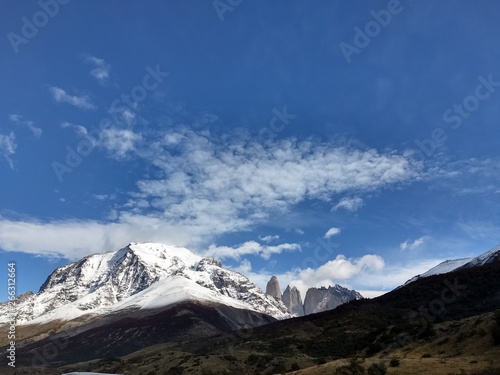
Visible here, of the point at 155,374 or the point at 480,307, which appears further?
the point at 480,307

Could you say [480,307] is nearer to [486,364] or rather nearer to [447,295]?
[447,295]

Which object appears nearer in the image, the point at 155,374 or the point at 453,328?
the point at 453,328

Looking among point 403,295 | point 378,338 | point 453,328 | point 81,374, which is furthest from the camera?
point 403,295

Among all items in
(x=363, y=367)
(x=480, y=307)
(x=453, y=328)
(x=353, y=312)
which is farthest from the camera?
(x=353, y=312)

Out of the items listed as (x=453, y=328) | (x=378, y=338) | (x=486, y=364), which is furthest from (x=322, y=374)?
(x=378, y=338)

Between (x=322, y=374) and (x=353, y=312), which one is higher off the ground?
(x=353, y=312)

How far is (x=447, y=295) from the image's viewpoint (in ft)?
333

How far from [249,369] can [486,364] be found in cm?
4363

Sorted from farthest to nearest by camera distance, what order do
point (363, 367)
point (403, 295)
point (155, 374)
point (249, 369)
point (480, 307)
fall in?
point (403, 295) < point (480, 307) < point (155, 374) < point (249, 369) < point (363, 367)

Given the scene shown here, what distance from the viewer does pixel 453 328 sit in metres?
51.2

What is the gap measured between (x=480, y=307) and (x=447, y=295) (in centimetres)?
1157

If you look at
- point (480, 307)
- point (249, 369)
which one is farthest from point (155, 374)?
point (480, 307)

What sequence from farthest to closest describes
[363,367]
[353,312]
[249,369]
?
1. [353,312]
2. [249,369]
3. [363,367]

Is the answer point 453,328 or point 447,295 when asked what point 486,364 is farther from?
point 447,295
